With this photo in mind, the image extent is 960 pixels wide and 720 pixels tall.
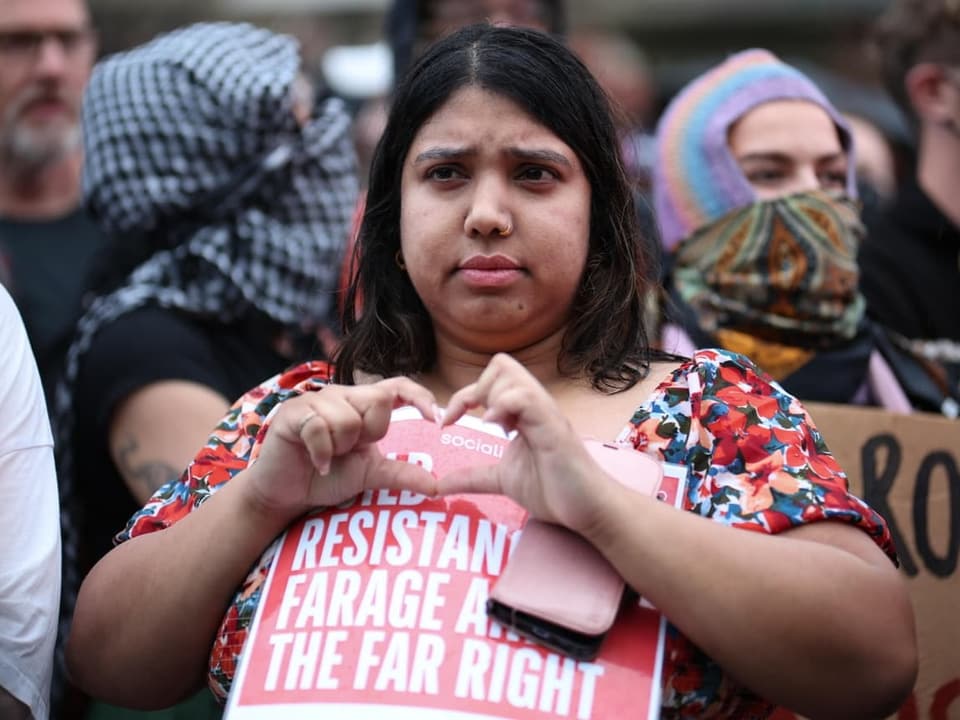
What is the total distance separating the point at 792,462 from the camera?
82.7 inches

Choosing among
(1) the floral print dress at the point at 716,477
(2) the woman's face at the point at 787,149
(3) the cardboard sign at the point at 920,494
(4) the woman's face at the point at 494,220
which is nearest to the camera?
(1) the floral print dress at the point at 716,477

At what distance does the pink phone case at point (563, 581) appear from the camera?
1.95m

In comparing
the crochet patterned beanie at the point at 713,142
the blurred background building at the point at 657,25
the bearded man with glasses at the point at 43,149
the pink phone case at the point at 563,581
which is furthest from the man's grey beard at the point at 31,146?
the blurred background building at the point at 657,25

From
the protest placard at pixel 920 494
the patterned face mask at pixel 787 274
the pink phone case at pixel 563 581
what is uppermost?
the pink phone case at pixel 563 581

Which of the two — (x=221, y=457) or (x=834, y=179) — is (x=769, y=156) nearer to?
(x=834, y=179)

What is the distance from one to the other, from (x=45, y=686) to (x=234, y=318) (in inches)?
54.4

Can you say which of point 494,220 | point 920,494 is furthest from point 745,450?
point 920,494

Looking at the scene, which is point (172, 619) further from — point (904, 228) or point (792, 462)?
point (904, 228)

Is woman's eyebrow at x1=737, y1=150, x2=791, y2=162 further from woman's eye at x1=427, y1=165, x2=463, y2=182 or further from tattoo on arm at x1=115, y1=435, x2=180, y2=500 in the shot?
tattoo on arm at x1=115, y1=435, x2=180, y2=500

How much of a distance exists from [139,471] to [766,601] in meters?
1.61

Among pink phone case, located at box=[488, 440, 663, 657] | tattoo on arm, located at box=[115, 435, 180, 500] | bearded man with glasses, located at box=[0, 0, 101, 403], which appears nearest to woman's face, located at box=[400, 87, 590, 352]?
pink phone case, located at box=[488, 440, 663, 657]

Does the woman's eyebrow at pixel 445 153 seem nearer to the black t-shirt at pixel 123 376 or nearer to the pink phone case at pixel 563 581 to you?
the pink phone case at pixel 563 581

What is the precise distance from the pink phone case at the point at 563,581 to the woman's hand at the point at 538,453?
43 millimetres

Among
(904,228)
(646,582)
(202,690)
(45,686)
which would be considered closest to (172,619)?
(45,686)
